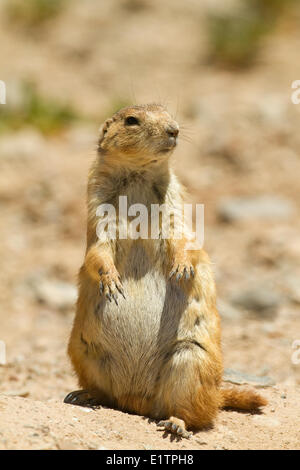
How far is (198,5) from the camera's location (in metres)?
17.4

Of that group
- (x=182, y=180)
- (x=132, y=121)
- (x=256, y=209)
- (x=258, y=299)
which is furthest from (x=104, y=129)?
(x=182, y=180)

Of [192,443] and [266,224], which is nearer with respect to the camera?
[192,443]

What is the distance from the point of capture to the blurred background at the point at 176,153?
7516 mm

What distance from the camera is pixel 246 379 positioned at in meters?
5.72

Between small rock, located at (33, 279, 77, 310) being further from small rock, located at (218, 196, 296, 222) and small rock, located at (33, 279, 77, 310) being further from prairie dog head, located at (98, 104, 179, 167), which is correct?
prairie dog head, located at (98, 104, 179, 167)

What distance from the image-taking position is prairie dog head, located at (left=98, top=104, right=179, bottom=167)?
15.4 ft

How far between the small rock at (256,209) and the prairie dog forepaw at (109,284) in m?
5.05

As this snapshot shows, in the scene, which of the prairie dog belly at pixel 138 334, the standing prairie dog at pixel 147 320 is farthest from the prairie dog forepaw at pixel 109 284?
the prairie dog belly at pixel 138 334

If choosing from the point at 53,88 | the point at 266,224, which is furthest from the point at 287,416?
the point at 53,88

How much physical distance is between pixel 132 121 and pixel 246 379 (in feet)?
7.29

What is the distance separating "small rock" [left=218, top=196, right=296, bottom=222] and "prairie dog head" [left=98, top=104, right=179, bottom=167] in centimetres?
457
